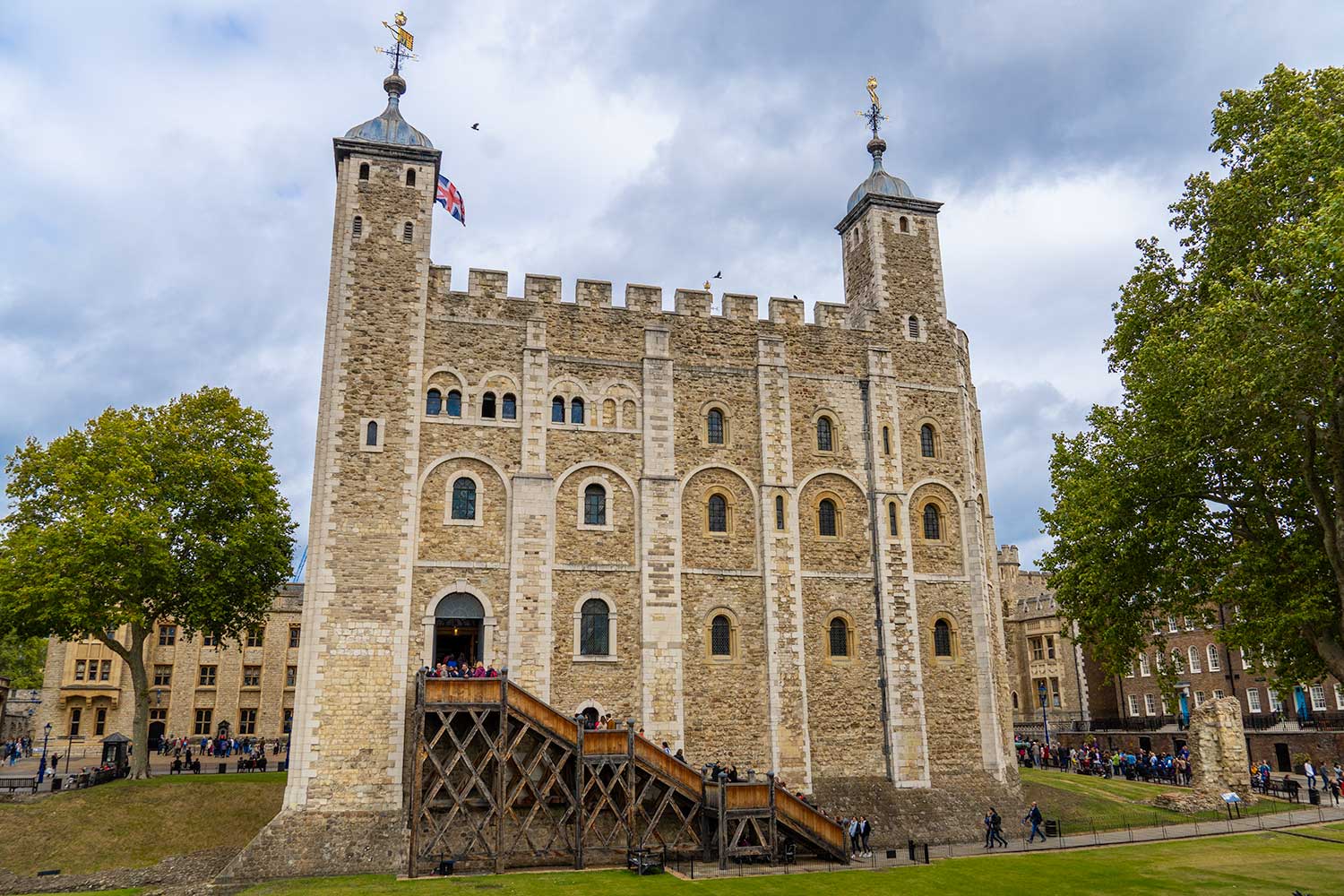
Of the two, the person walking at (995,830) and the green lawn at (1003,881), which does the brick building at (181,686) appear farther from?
the person walking at (995,830)

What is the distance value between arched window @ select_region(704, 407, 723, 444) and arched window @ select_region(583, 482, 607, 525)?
13.8ft

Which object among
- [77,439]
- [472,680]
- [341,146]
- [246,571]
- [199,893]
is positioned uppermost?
[341,146]

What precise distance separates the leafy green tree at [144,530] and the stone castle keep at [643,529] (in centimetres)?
778

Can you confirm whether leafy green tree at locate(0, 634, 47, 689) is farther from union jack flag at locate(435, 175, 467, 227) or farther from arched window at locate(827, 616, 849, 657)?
arched window at locate(827, 616, 849, 657)

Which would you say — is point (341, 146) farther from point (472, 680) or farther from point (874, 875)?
point (874, 875)

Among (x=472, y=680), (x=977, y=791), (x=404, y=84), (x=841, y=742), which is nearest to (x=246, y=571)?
(x=472, y=680)

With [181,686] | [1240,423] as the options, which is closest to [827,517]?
[1240,423]

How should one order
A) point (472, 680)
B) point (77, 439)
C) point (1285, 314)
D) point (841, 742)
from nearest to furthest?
point (1285, 314) < point (472, 680) < point (841, 742) < point (77, 439)

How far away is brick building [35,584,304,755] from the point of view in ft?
157

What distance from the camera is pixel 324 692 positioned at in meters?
26.4

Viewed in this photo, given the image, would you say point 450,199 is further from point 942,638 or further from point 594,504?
point 942,638

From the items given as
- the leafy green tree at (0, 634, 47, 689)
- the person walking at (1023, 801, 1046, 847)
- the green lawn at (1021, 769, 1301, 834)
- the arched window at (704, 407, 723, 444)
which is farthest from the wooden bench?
the leafy green tree at (0, 634, 47, 689)

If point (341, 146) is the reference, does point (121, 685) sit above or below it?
below

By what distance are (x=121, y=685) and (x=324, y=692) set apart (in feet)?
96.5
